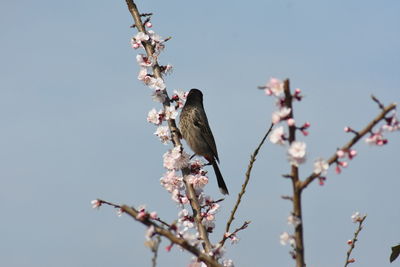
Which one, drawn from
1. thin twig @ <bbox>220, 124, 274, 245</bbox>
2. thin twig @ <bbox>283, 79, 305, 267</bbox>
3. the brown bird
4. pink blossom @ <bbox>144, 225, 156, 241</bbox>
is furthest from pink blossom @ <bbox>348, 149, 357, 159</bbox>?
the brown bird

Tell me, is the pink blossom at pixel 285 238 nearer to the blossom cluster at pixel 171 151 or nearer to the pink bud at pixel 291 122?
the pink bud at pixel 291 122

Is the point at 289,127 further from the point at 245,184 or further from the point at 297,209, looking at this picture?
the point at 245,184

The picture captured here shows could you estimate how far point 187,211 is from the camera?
6898 mm

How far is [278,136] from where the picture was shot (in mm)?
3354

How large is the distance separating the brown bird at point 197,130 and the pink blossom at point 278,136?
28.7 feet

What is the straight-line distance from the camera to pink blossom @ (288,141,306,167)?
3.24 m

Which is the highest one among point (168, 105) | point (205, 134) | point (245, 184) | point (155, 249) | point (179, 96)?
point (205, 134)

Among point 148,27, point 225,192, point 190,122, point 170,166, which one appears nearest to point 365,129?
point 170,166

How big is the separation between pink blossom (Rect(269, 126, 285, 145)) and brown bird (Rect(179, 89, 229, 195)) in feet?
28.7

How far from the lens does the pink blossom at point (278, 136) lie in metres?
3.34

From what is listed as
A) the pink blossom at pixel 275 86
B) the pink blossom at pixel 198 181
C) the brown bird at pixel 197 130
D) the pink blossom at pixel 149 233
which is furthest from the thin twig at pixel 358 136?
the brown bird at pixel 197 130

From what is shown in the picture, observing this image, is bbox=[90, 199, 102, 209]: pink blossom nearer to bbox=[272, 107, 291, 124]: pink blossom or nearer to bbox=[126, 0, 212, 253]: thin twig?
bbox=[126, 0, 212, 253]: thin twig

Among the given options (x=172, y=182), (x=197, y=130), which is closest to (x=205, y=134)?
(x=197, y=130)

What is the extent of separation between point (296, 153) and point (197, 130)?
360 inches
